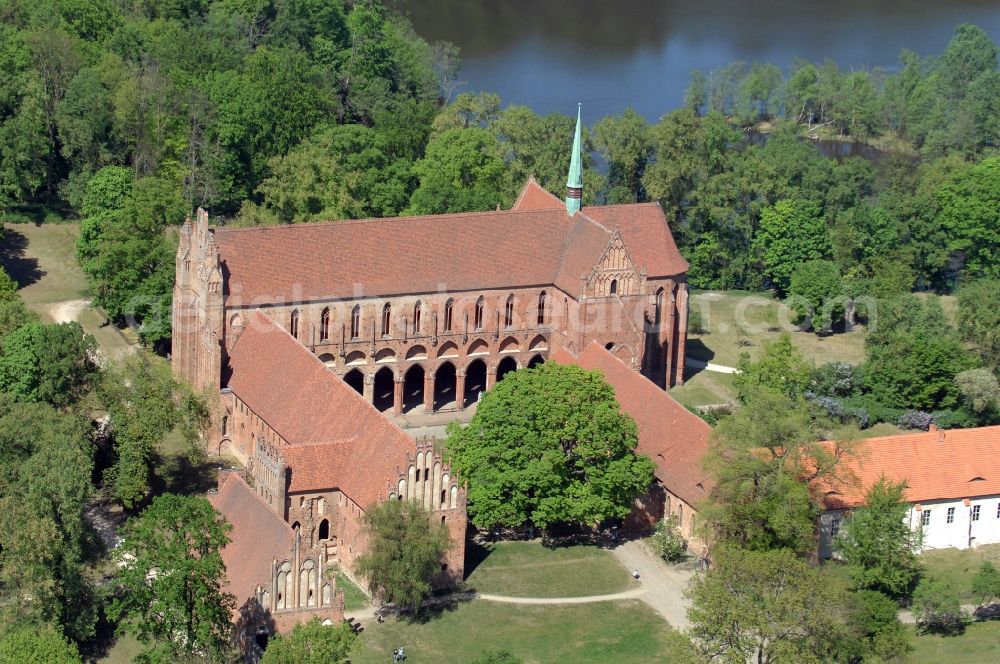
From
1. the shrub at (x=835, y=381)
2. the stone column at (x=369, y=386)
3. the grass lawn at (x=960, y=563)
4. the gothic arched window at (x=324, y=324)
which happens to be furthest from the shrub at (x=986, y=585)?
the gothic arched window at (x=324, y=324)

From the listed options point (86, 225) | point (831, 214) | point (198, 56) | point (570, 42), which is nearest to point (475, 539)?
point (86, 225)

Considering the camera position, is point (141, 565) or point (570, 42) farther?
point (570, 42)

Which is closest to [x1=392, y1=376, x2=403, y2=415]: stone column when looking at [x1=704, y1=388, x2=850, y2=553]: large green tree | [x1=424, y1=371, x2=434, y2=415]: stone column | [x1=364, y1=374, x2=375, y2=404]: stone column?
[x1=364, y1=374, x2=375, y2=404]: stone column

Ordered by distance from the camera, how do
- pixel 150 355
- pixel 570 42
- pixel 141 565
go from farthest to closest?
pixel 570 42
pixel 150 355
pixel 141 565

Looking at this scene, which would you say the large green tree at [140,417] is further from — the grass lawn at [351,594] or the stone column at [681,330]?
the stone column at [681,330]

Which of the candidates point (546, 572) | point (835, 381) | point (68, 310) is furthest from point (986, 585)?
point (68, 310)

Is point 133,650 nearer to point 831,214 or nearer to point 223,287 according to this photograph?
point 223,287
